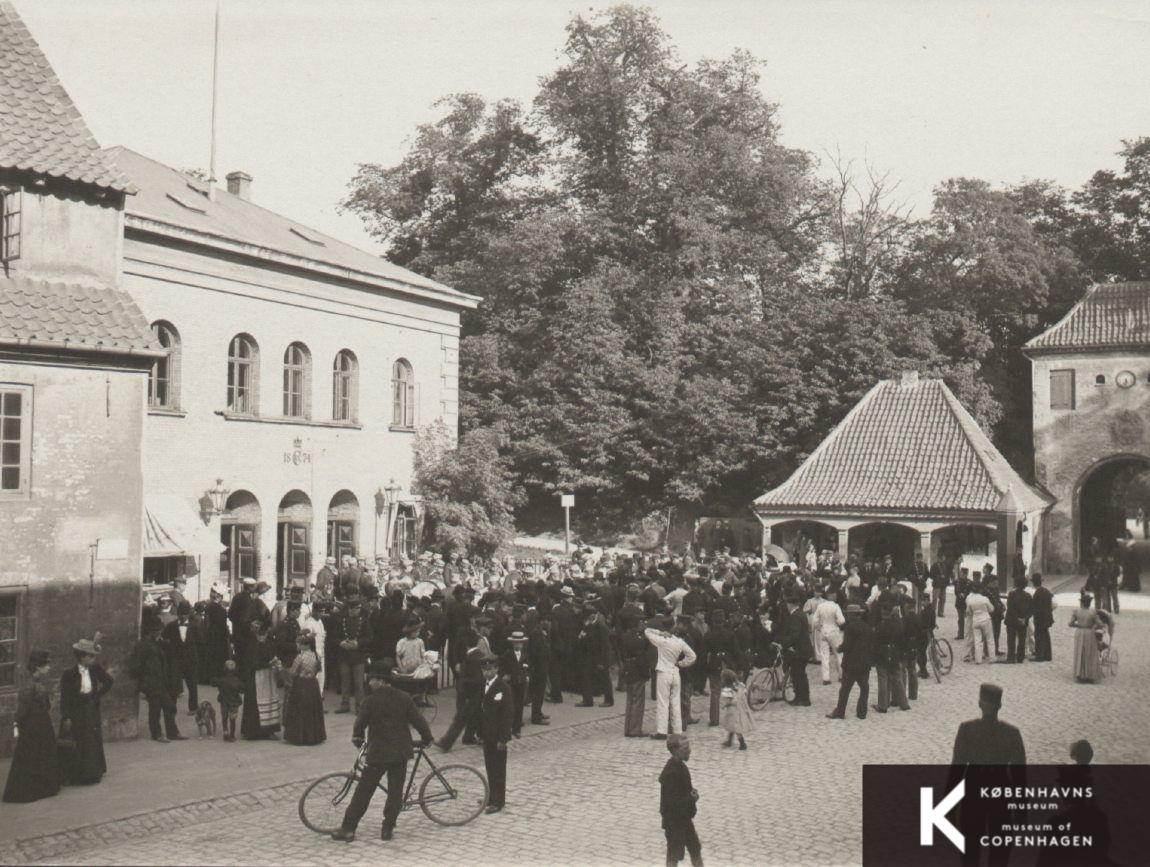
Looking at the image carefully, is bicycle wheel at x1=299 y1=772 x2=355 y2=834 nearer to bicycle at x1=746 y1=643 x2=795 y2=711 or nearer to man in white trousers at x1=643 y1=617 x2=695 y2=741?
man in white trousers at x1=643 y1=617 x2=695 y2=741

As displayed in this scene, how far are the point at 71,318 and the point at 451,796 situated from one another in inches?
295

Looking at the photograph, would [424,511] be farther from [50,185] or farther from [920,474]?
[50,185]

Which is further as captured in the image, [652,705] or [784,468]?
[784,468]

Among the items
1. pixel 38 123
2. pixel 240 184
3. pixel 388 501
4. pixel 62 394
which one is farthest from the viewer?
pixel 240 184

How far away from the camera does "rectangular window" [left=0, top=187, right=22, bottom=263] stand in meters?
13.9

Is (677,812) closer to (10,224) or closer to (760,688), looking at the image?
(760,688)

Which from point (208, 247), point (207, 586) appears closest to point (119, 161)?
point (208, 247)

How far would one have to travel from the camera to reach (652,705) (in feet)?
57.5

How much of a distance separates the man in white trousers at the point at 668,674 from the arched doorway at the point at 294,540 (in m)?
15.6

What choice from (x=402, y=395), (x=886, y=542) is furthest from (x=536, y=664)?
(x=886, y=542)

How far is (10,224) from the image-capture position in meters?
13.9

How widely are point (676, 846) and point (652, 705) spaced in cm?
880
